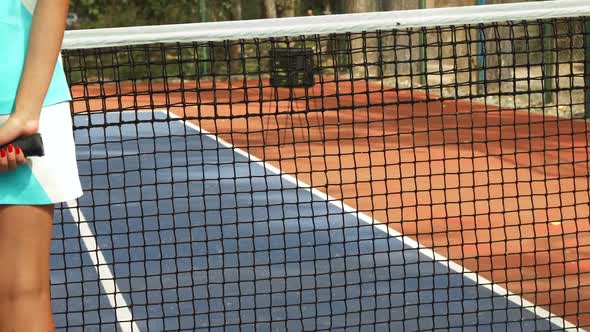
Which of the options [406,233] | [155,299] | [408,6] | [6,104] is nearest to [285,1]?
[408,6]

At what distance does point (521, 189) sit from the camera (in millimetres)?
12430

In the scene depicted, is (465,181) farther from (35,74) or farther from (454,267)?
(35,74)

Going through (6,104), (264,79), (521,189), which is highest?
(6,104)

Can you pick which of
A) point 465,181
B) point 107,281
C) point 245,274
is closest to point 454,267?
point 245,274

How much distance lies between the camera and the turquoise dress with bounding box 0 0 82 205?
285cm

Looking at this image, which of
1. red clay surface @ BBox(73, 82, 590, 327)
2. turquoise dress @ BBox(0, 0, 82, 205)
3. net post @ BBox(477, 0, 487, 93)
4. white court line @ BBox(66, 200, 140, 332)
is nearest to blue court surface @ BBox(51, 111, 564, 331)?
white court line @ BBox(66, 200, 140, 332)

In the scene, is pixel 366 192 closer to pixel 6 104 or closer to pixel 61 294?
pixel 61 294

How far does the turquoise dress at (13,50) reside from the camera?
287cm

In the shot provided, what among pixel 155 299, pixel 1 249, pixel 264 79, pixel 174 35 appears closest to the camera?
pixel 1 249

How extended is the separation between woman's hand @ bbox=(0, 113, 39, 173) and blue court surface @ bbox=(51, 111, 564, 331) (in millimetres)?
2755

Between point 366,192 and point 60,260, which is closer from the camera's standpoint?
point 60,260

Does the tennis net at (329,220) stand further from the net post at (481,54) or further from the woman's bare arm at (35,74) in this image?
the woman's bare arm at (35,74)

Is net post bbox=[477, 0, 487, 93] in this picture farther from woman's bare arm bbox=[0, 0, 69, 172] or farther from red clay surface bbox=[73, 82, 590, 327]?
woman's bare arm bbox=[0, 0, 69, 172]

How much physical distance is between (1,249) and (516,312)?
4.69 metres
